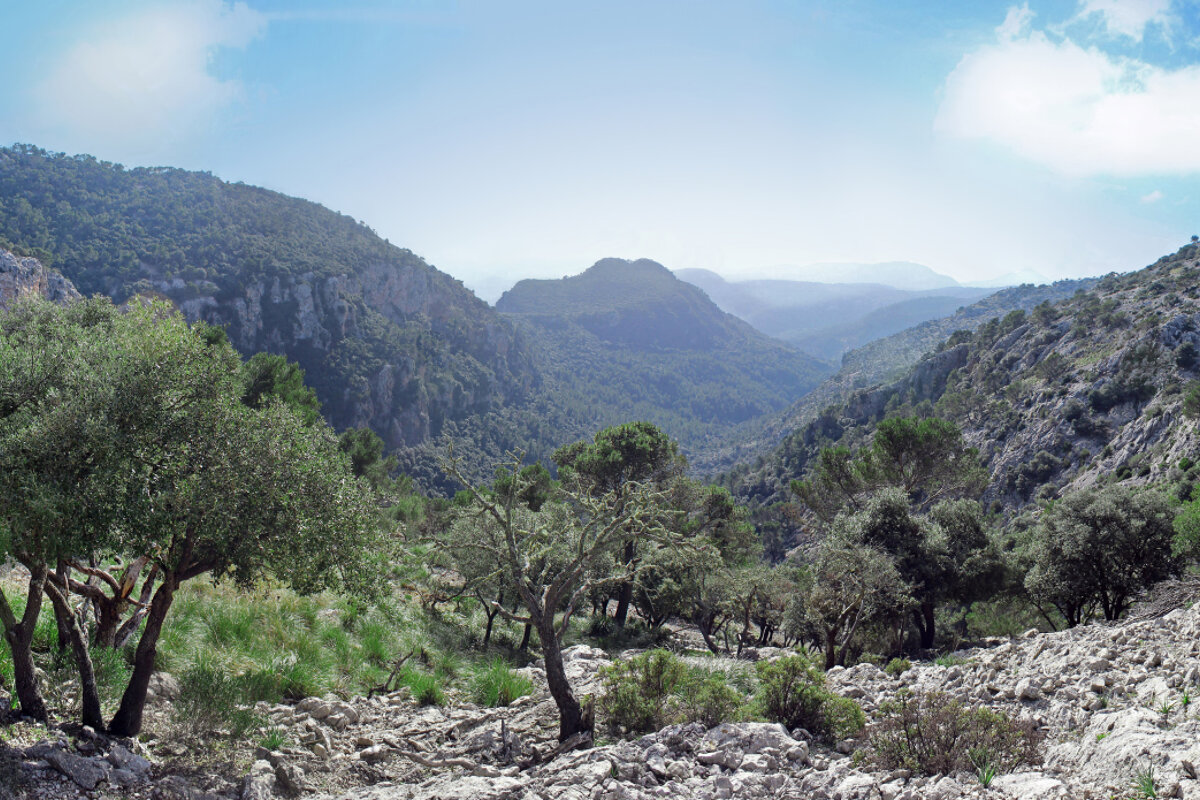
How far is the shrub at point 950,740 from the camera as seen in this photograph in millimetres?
7469

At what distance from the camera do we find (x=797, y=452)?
95.9 metres

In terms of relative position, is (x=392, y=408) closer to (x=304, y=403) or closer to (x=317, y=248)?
(x=317, y=248)

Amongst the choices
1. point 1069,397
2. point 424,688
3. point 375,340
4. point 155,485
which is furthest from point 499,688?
point 375,340

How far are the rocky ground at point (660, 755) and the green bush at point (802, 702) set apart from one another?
529 millimetres

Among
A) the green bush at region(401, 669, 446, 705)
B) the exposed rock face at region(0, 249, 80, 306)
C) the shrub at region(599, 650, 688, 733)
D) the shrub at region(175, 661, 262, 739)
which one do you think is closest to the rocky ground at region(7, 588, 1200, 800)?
the shrub at region(175, 661, 262, 739)

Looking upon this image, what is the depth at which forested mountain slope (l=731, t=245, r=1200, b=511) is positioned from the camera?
1891 inches

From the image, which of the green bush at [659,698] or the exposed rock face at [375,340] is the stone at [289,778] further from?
the exposed rock face at [375,340]

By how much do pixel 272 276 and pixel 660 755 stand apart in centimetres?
12074

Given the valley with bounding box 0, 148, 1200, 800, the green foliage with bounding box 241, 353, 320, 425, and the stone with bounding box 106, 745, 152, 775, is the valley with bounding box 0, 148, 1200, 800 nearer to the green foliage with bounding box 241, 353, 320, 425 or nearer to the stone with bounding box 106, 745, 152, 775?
the stone with bounding box 106, 745, 152, 775

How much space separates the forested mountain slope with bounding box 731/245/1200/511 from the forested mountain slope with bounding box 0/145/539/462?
6582 cm

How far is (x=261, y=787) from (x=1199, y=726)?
11123 mm

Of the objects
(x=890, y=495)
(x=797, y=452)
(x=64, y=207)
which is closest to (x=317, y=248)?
(x=64, y=207)

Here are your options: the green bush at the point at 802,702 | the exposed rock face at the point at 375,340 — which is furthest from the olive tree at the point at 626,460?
the exposed rock face at the point at 375,340

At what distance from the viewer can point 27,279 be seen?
178 feet
